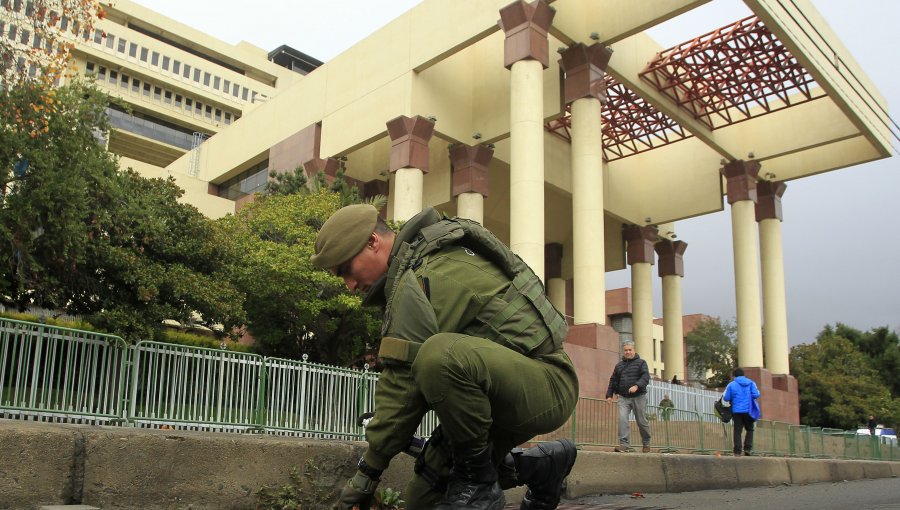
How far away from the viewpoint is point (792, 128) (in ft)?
104

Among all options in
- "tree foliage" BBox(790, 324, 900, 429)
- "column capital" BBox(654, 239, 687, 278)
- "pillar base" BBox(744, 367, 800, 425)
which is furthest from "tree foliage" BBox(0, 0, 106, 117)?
"tree foliage" BBox(790, 324, 900, 429)

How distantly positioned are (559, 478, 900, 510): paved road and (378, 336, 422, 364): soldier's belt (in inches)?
196

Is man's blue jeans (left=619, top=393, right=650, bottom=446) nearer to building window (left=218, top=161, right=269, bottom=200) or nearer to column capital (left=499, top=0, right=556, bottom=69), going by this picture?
column capital (left=499, top=0, right=556, bottom=69)

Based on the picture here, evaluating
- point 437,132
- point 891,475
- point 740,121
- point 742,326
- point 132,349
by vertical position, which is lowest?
point 891,475

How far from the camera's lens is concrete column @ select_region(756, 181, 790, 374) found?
32.7 meters

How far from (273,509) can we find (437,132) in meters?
23.2

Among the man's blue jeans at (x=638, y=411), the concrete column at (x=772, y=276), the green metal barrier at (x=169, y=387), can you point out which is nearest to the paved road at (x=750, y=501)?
the green metal barrier at (x=169, y=387)

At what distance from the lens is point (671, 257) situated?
40.1 metres

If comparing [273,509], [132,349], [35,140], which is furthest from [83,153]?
[273,509]

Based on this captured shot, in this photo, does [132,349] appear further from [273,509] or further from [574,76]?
[574,76]

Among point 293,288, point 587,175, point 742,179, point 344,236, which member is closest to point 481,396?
point 344,236

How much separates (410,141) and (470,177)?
2.94 meters

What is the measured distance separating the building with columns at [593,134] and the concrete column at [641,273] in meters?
0.07

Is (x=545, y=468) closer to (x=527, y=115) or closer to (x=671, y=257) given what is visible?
(x=527, y=115)
